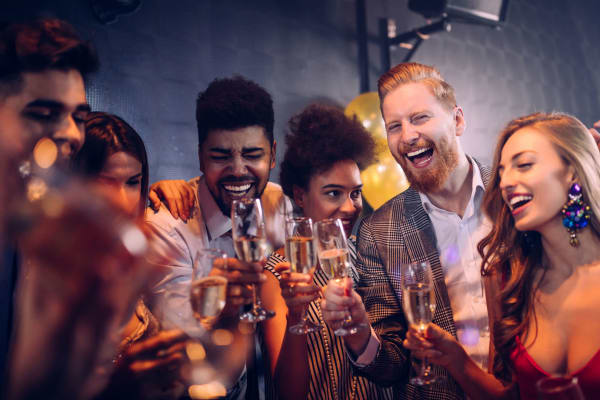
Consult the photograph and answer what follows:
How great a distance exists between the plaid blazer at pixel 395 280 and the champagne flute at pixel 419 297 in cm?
37

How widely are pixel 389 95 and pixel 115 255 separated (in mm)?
1662

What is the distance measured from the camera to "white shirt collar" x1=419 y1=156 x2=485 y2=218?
207 cm

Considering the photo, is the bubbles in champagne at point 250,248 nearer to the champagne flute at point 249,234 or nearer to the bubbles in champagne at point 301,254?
the champagne flute at point 249,234

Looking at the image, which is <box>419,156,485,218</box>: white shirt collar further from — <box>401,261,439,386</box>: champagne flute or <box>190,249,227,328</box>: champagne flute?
<box>190,249,227,328</box>: champagne flute

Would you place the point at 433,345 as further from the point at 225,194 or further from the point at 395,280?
the point at 225,194

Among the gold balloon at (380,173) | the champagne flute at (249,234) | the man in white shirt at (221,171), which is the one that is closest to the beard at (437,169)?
the man in white shirt at (221,171)

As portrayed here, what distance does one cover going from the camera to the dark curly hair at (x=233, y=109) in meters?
2.15

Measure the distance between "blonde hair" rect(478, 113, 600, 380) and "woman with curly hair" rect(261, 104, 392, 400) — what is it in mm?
610

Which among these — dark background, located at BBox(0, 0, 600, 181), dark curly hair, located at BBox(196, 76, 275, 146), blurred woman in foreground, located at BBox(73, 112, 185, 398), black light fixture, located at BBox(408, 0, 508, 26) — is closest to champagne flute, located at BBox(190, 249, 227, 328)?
blurred woman in foreground, located at BBox(73, 112, 185, 398)

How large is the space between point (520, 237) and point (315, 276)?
87cm

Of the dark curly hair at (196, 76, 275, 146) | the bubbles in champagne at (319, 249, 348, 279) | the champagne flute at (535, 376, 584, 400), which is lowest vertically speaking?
the champagne flute at (535, 376, 584, 400)

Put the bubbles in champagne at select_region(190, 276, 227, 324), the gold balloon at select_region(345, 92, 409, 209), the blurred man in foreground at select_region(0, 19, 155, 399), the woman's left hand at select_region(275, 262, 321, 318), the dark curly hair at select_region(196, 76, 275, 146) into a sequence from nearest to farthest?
the blurred man in foreground at select_region(0, 19, 155, 399) → the bubbles in champagne at select_region(190, 276, 227, 324) → the woman's left hand at select_region(275, 262, 321, 318) → the dark curly hair at select_region(196, 76, 275, 146) → the gold balloon at select_region(345, 92, 409, 209)

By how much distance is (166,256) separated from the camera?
78.3 inches

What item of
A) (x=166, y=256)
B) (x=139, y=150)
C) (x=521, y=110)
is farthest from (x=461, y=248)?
(x=521, y=110)
